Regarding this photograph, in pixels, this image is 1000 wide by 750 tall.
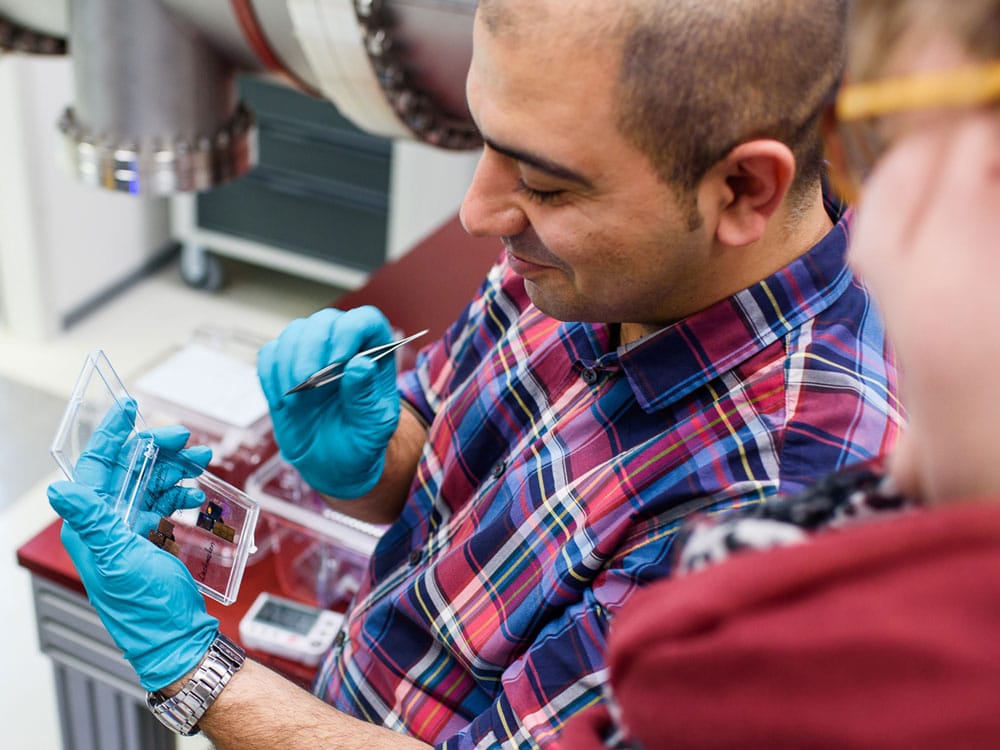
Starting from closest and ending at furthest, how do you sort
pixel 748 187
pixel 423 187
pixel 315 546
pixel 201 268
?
pixel 748 187 < pixel 315 546 < pixel 423 187 < pixel 201 268

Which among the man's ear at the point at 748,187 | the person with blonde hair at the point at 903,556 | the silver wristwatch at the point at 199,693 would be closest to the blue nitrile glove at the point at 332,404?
the silver wristwatch at the point at 199,693

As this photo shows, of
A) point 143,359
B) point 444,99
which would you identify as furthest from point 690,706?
point 143,359

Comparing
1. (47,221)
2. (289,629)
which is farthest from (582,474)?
(47,221)

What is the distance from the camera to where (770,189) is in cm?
89

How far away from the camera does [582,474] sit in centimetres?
103

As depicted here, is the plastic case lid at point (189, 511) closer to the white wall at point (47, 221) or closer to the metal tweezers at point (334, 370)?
the metal tweezers at point (334, 370)

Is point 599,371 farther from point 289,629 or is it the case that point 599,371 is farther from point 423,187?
point 423,187

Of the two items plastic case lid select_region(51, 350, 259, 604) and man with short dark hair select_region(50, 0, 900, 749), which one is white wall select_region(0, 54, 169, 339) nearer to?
plastic case lid select_region(51, 350, 259, 604)

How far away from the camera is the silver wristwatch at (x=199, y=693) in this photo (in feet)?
3.69

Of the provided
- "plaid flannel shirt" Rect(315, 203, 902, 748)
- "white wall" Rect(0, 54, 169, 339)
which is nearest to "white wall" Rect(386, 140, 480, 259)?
"white wall" Rect(0, 54, 169, 339)

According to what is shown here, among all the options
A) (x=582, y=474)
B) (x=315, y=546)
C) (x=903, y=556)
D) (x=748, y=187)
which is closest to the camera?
(x=903, y=556)

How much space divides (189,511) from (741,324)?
68 cm

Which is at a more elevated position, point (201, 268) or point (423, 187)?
point (423, 187)

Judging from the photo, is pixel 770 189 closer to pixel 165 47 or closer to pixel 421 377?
pixel 421 377
